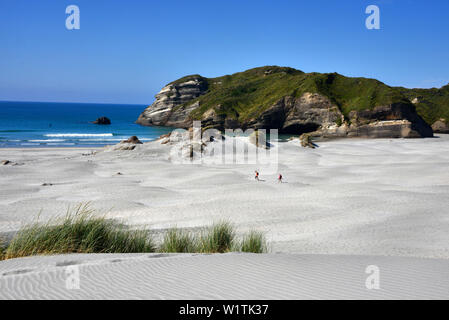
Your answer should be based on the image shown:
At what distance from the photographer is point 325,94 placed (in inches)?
2517

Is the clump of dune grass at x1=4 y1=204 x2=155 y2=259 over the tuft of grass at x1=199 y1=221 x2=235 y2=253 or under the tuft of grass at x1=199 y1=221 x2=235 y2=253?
over

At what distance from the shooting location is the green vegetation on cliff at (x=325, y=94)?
60344 millimetres

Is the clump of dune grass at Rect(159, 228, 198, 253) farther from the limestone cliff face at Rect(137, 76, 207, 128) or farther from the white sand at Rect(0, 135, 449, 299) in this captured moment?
the limestone cliff face at Rect(137, 76, 207, 128)

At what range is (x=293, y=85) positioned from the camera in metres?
72.0

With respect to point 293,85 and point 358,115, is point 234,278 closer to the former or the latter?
point 358,115

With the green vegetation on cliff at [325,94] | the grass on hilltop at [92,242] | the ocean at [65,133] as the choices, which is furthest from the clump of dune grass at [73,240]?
the green vegetation on cliff at [325,94]

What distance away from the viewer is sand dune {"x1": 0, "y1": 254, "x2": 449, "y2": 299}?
4195mm

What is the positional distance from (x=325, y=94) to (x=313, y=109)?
13.1ft

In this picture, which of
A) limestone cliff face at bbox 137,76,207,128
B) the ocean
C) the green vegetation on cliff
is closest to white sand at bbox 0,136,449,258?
the ocean

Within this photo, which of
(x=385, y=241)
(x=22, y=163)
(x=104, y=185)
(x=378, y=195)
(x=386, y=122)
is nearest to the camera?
(x=385, y=241)

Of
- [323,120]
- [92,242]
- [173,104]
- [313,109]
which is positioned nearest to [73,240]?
[92,242]

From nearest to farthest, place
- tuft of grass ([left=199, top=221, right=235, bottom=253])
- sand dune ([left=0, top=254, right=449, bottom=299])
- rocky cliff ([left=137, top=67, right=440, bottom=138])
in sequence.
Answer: sand dune ([left=0, top=254, right=449, bottom=299]), tuft of grass ([left=199, top=221, right=235, bottom=253]), rocky cliff ([left=137, top=67, right=440, bottom=138])

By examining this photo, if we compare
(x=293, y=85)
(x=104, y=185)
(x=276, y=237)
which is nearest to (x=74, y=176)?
(x=104, y=185)
